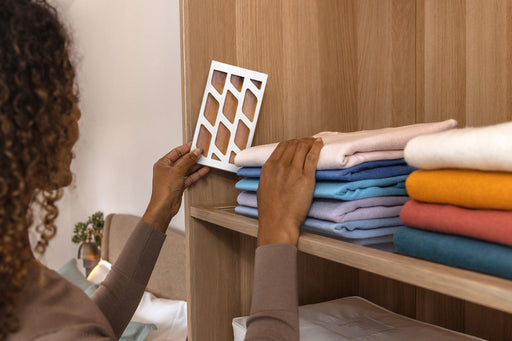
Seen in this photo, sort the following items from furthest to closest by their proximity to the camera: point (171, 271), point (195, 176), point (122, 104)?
point (122, 104) → point (171, 271) → point (195, 176)

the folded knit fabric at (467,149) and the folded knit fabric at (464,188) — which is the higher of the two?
the folded knit fabric at (467,149)

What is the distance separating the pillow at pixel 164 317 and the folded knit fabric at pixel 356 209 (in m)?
1.30

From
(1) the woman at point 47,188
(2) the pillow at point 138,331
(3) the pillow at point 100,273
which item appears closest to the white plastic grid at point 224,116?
(1) the woman at point 47,188

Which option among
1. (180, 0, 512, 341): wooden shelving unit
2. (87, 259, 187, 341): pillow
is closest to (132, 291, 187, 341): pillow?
(87, 259, 187, 341): pillow

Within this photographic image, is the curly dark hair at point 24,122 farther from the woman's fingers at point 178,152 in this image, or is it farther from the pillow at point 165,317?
the pillow at point 165,317

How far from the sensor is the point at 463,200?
0.40 m

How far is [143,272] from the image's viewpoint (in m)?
0.88

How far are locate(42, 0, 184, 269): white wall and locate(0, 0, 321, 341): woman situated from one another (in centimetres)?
132

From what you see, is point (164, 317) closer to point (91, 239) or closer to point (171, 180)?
point (171, 180)

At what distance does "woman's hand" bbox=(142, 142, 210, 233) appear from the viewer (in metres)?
0.87

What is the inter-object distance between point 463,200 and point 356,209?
0.18m

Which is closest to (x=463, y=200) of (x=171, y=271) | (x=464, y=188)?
(x=464, y=188)

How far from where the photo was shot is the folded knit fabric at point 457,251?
1.18 ft

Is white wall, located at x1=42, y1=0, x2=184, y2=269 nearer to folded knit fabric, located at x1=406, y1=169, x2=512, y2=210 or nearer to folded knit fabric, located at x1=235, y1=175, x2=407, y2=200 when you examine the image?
folded knit fabric, located at x1=235, y1=175, x2=407, y2=200
